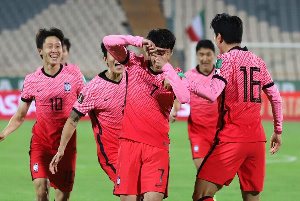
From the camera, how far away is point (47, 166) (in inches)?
282

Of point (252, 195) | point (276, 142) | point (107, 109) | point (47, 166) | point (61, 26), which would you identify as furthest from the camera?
point (61, 26)

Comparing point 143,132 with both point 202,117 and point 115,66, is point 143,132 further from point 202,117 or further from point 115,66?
point 202,117

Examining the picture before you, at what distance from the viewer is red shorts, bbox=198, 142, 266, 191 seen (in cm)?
571

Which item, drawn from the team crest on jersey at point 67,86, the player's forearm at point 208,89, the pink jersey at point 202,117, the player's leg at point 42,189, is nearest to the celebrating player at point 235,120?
the player's forearm at point 208,89

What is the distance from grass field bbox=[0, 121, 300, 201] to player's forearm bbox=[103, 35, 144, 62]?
3.74 m

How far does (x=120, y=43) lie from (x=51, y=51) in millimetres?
2166

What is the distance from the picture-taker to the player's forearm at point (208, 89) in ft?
16.9

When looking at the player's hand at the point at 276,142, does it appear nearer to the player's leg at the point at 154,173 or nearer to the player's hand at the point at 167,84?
the player's leg at the point at 154,173

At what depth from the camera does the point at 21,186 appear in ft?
32.5

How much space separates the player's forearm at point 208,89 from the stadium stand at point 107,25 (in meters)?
21.6

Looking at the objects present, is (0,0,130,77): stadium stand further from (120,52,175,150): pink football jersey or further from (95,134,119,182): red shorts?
(120,52,175,150): pink football jersey

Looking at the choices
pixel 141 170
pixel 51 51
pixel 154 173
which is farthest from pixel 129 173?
pixel 51 51

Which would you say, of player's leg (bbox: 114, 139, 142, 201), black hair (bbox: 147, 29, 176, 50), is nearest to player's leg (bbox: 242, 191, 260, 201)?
player's leg (bbox: 114, 139, 142, 201)

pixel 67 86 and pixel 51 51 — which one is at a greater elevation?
pixel 51 51
